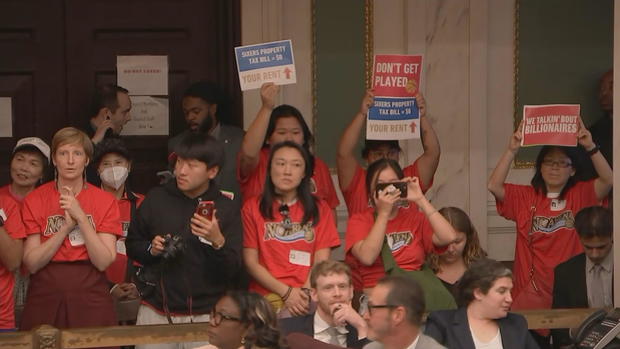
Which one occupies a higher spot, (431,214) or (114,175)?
(114,175)

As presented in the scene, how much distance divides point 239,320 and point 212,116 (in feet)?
9.84

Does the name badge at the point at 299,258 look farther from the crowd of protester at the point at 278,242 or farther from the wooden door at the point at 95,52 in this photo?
the wooden door at the point at 95,52

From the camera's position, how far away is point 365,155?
766 centimetres

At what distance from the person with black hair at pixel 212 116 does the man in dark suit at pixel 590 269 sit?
2092 mm

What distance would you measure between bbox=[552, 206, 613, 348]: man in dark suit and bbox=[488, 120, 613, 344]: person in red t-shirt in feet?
1.03

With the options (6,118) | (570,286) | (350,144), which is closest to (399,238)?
(350,144)

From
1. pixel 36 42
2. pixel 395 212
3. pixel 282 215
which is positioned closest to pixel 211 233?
pixel 282 215

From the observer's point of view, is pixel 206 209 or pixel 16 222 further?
pixel 16 222

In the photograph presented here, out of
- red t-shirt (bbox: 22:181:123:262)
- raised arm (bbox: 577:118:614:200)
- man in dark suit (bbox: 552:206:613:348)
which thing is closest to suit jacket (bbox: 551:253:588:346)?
man in dark suit (bbox: 552:206:613:348)

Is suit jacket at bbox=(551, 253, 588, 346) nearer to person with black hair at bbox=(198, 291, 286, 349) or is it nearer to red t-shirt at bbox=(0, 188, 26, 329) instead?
person with black hair at bbox=(198, 291, 286, 349)

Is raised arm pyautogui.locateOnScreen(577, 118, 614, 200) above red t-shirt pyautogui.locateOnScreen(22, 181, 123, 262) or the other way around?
above

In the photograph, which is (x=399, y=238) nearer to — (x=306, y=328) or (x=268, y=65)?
(x=306, y=328)

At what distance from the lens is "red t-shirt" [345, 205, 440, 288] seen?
674cm

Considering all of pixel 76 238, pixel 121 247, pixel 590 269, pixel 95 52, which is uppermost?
pixel 95 52
